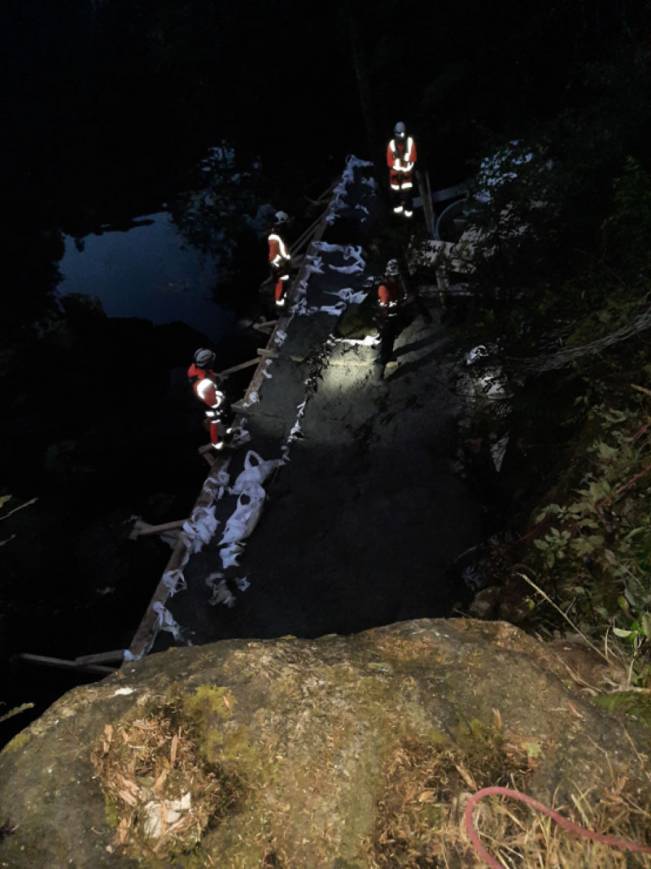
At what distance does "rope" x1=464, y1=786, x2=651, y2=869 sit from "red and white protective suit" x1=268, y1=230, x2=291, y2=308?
29.6ft

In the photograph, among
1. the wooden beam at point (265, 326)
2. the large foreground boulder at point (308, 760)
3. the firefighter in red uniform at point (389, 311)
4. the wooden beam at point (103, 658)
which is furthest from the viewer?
the wooden beam at point (265, 326)

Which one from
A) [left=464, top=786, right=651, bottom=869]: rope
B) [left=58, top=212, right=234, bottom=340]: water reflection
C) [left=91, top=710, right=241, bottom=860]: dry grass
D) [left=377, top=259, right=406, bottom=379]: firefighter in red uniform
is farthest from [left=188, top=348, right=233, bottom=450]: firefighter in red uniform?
[left=58, top=212, right=234, bottom=340]: water reflection

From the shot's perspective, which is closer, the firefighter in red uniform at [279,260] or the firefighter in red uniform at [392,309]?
the firefighter in red uniform at [392,309]

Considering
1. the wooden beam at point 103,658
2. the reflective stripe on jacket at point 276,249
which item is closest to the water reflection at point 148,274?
the reflective stripe on jacket at point 276,249

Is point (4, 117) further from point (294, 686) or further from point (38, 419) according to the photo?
point (294, 686)

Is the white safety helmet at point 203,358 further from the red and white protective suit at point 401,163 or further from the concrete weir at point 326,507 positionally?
the red and white protective suit at point 401,163

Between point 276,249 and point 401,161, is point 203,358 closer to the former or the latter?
point 276,249

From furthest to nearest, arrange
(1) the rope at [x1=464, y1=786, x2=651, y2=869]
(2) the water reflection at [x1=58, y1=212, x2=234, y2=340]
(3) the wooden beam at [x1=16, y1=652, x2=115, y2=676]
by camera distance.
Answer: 1. (2) the water reflection at [x1=58, y1=212, x2=234, y2=340]
2. (3) the wooden beam at [x1=16, y1=652, x2=115, y2=676]
3. (1) the rope at [x1=464, y1=786, x2=651, y2=869]

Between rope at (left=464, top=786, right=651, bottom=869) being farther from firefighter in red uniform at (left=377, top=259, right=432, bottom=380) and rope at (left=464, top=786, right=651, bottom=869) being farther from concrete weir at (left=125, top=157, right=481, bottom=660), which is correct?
firefighter in red uniform at (left=377, top=259, right=432, bottom=380)

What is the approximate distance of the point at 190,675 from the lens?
2254mm

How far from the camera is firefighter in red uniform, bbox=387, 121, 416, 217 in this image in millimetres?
9133

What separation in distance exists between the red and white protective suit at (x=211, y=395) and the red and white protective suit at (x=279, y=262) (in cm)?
278

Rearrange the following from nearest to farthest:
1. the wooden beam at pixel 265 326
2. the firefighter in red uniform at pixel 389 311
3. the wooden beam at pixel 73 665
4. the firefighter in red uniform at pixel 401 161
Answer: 1. the wooden beam at pixel 73 665
2. the firefighter in red uniform at pixel 389 311
3. the firefighter in red uniform at pixel 401 161
4. the wooden beam at pixel 265 326

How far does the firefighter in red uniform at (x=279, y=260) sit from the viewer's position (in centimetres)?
956
